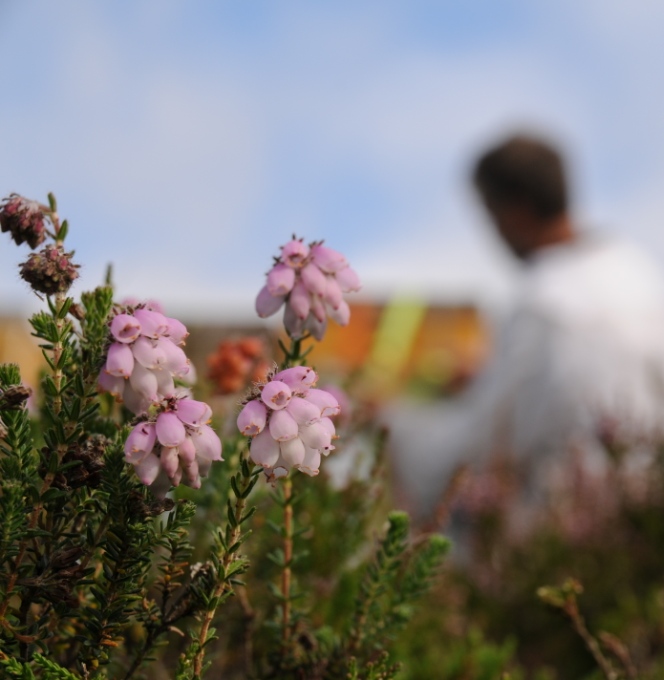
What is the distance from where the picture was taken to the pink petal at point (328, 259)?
3.16ft

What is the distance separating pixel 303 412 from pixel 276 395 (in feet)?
0.10

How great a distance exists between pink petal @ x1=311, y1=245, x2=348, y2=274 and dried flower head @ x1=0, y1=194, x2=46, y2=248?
1.01 feet

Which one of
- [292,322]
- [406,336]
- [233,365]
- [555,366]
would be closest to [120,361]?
[292,322]

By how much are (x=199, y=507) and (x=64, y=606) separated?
653 millimetres

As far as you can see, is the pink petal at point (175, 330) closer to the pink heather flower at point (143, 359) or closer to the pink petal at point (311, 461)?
the pink heather flower at point (143, 359)

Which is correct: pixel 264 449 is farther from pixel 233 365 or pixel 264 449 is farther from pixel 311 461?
pixel 233 365

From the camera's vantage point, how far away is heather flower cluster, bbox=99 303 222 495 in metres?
0.76

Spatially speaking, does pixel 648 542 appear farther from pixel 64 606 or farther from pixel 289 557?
pixel 64 606

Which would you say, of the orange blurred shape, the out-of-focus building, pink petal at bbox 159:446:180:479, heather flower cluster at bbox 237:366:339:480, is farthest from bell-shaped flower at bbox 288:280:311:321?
the out-of-focus building

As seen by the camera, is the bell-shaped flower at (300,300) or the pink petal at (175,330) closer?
the pink petal at (175,330)

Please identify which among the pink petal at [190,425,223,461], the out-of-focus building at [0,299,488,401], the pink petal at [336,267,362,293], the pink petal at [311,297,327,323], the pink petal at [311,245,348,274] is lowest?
the out-of-focus building at [0,299,488,401]

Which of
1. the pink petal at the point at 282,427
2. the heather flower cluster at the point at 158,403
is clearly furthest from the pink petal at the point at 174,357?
the pink petal at the point at 282,427

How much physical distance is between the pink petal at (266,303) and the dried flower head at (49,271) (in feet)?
0.71

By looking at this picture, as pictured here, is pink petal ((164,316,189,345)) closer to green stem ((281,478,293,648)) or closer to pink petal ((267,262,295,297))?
pink petal ((267,262,295,297))
